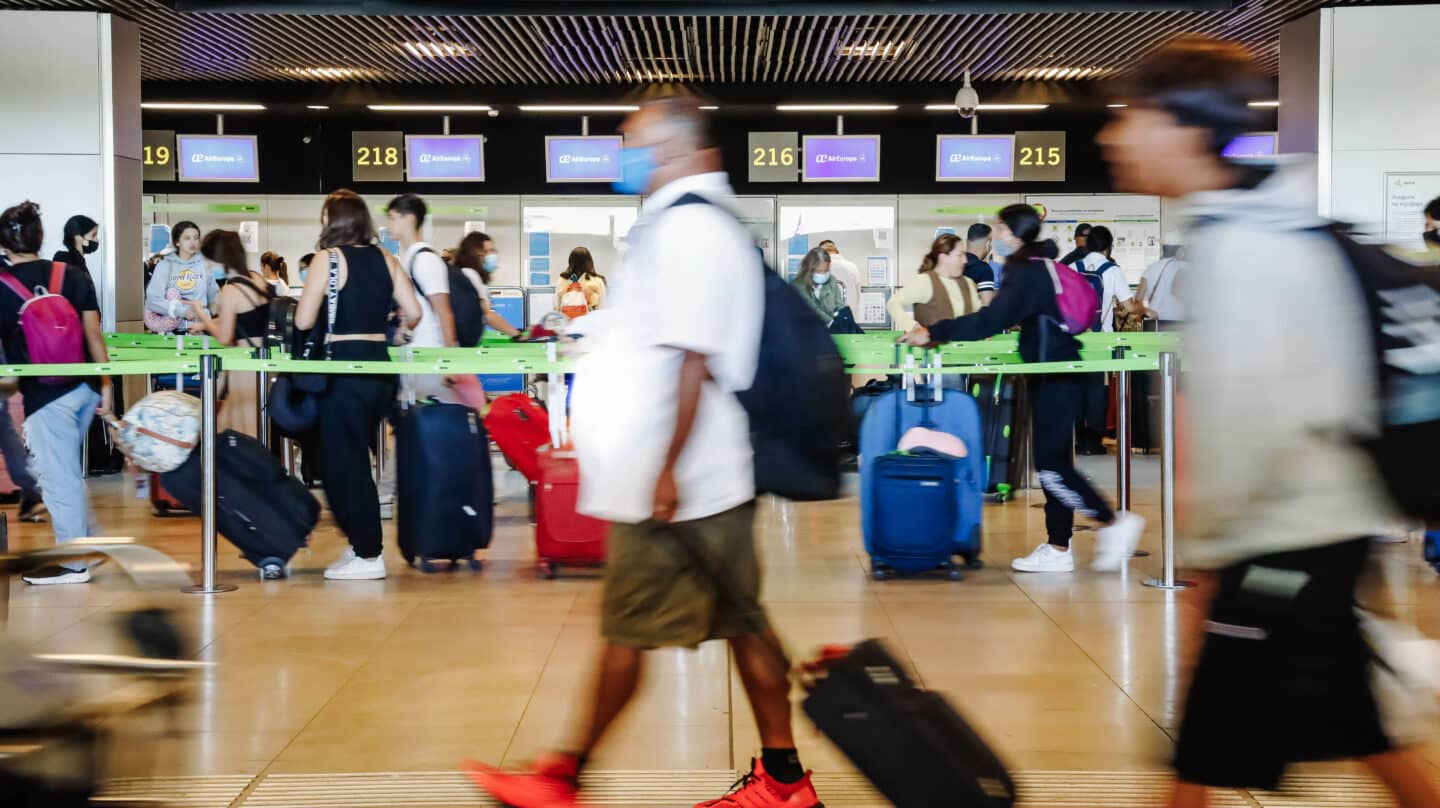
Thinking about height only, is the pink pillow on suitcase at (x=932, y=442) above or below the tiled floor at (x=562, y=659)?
above

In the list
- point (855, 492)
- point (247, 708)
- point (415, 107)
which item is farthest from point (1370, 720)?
point (415, 107)

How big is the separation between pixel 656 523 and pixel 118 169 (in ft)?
28.7

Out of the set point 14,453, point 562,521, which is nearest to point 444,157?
point 14,453

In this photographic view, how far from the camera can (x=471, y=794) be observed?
3.52 m

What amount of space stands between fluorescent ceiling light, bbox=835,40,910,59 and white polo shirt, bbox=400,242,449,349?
6939 millimetres

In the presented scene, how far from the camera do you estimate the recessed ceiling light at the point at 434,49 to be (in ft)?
42.0

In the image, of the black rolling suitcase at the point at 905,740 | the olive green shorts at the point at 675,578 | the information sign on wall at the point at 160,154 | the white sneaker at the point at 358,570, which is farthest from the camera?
the information sign on wall at the point at 160,154

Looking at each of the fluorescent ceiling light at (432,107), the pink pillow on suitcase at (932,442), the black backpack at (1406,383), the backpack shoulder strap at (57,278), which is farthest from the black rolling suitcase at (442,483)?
the fluorescent ceiling light at (432,107)

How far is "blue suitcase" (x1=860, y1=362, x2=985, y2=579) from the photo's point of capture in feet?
20.9

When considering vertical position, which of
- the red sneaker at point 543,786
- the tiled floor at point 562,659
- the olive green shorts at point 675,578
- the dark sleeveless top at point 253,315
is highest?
the dark sleeveless top at point 253,315

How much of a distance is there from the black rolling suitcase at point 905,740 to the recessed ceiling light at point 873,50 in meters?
11.1

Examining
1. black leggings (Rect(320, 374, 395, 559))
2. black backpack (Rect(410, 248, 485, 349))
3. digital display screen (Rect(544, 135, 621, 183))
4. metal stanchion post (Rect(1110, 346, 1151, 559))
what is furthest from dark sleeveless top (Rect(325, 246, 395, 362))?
digital display screen (Rect(544, 135, 621, 183))

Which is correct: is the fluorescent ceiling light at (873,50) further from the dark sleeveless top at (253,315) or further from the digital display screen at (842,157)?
the dark sleeveless top at (253,315)

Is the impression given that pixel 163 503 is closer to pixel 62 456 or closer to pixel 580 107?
pixel 62 456
